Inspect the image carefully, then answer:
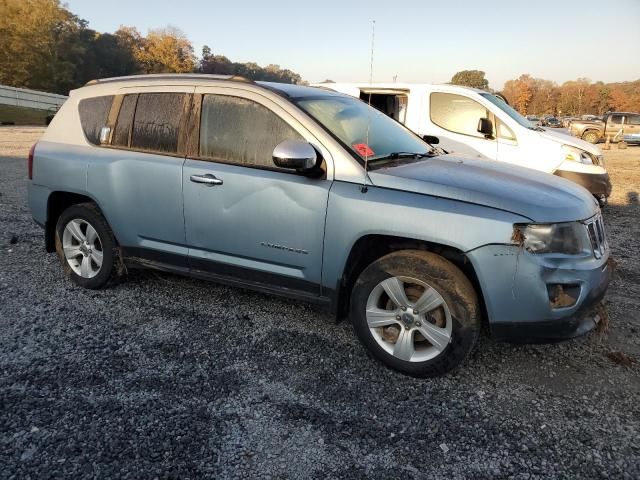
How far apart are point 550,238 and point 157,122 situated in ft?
9.73

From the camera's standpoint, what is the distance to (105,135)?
406 centimetres

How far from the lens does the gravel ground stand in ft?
7.70

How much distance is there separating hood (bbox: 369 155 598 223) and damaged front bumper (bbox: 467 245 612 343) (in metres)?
0.25

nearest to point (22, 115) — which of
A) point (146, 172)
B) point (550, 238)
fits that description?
point (146, 172)

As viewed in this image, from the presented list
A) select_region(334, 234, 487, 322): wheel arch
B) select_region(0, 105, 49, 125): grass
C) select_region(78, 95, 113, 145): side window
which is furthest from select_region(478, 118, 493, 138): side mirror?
select_region(0, 105, 49, 125): grass

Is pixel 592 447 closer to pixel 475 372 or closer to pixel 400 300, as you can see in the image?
pixel 475 372

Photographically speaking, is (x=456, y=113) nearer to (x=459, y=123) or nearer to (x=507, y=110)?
(x=459, y=123)

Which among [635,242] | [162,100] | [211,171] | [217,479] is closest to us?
[217,479]

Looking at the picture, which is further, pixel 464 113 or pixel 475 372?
pixel 464 113

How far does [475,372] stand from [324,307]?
1.07 metres

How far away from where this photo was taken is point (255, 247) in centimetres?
341

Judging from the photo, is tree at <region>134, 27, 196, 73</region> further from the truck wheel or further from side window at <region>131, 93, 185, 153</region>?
side window at <region>131, 93, 185, 153</region>

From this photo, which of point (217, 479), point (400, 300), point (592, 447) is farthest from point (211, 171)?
point (592, 447)

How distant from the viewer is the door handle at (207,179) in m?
3.46
